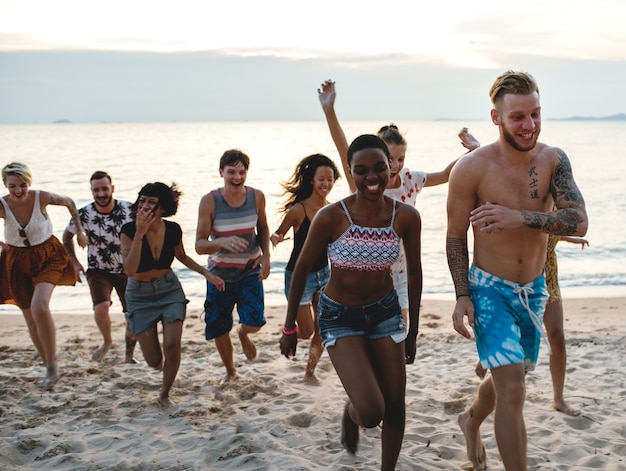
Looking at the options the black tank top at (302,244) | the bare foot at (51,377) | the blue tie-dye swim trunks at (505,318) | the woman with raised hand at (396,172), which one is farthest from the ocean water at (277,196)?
the bare foot at (51,377)

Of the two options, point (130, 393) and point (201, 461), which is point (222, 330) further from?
point (201, 461)

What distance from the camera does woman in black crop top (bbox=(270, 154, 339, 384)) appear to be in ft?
21.6

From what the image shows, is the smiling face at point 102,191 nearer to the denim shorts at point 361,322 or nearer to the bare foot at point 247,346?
the bare foot at point 247,346

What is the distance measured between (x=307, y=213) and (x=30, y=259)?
2822 mm

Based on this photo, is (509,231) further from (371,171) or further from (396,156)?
(396,156)

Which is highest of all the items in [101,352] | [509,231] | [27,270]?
[509,231]

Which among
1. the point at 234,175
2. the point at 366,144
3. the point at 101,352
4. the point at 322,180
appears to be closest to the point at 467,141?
the point at 366,144

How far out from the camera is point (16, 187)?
22.7 feet

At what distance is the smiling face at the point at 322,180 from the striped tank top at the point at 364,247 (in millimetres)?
2313

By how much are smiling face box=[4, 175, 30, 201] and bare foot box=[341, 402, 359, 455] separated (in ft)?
13.3

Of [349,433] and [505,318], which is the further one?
[349,433]

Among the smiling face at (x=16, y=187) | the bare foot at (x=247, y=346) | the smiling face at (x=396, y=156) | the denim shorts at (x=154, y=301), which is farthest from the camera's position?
the bare foot at (x=247, y=346)

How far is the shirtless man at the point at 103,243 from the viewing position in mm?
7578

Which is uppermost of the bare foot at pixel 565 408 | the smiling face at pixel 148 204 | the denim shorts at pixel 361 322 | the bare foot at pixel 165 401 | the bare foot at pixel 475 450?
the smiling face at pixel 148 204
